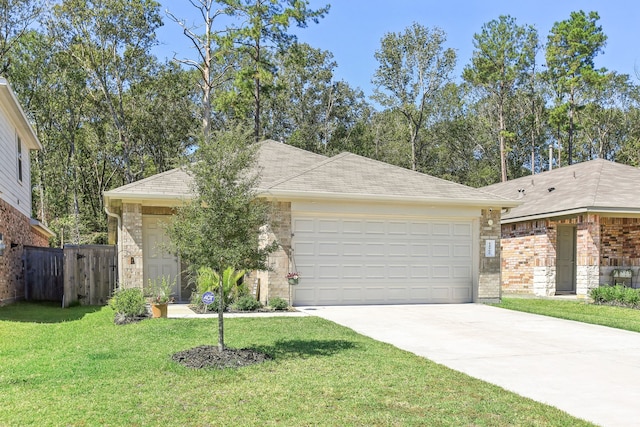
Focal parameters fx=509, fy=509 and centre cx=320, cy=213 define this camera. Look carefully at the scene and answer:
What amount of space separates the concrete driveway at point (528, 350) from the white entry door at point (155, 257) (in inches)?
142

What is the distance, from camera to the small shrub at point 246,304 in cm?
1112

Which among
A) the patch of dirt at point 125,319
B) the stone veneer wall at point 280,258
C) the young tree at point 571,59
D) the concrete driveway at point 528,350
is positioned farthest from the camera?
the young tree at point 571,59

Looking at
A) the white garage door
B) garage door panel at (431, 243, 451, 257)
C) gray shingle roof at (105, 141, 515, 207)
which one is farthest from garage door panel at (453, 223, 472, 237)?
gray shingle roof at (105, 141, 515, 207)

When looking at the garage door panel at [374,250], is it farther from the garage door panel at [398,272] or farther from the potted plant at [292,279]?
the potted plant at [292,279]

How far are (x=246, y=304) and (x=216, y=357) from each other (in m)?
4.82

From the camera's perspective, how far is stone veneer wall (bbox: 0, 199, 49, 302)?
12273mm

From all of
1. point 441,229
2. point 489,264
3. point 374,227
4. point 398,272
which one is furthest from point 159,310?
point 489,264

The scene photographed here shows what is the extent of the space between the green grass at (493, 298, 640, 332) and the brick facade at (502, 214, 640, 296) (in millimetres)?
1224

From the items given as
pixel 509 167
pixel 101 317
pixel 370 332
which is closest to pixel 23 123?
pixel 101 317

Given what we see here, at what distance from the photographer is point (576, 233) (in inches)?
625

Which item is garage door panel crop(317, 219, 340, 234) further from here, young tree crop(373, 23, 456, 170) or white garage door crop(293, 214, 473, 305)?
young tree crop(373, 23, 456, 170)

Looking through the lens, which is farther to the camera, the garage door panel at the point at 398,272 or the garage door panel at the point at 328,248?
the garage door panel at the point at 398,272

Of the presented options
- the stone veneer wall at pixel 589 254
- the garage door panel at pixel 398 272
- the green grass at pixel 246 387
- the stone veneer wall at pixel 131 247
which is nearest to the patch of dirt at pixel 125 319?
the green grass at pixel 246 387

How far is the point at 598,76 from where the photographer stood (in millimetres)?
29781
